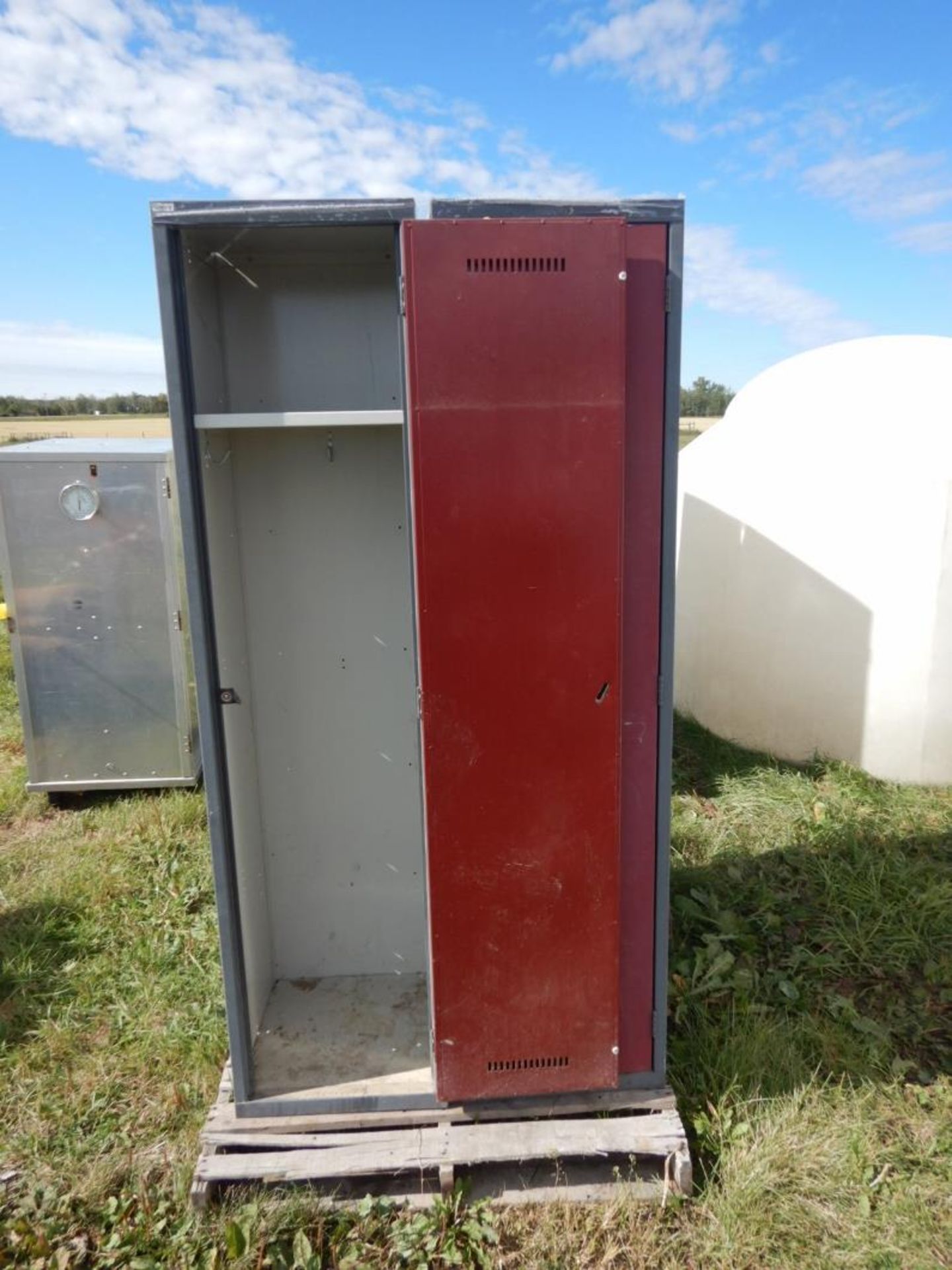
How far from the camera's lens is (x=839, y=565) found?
16.1 ft

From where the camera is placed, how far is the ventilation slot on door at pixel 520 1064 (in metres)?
2.45

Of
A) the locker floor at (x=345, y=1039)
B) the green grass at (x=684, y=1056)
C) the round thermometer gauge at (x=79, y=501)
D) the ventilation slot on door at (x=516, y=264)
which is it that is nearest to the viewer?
the ventilation slot on door at (x=516, y=264)

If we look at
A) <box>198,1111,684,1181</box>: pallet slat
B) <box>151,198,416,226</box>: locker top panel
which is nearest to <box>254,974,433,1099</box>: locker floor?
<box>198,1111,684,1181</box>: pallet slat

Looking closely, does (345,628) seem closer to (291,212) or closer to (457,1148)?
(291,212)

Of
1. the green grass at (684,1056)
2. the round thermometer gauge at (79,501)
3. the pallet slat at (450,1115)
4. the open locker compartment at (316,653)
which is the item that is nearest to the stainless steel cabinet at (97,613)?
the round thermometer gauge at (79,501)

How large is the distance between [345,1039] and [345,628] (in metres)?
1.43

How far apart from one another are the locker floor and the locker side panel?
2.42ft

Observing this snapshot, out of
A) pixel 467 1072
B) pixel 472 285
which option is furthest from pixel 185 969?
pixel 472 285

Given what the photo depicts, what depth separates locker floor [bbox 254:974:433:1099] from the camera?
2.65 m

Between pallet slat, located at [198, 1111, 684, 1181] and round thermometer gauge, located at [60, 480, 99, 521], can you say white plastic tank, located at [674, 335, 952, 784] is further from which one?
round thermometer gauge, located at [60, 480, 99, 521]

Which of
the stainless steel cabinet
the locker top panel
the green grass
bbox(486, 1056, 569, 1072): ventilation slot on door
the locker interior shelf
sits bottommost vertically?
the green grass

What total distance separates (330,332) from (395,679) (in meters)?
1.23

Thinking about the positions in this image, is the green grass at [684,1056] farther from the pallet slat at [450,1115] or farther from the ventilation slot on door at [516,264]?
the ventilation slot on door at [516,264]

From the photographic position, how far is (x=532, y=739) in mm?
2293
